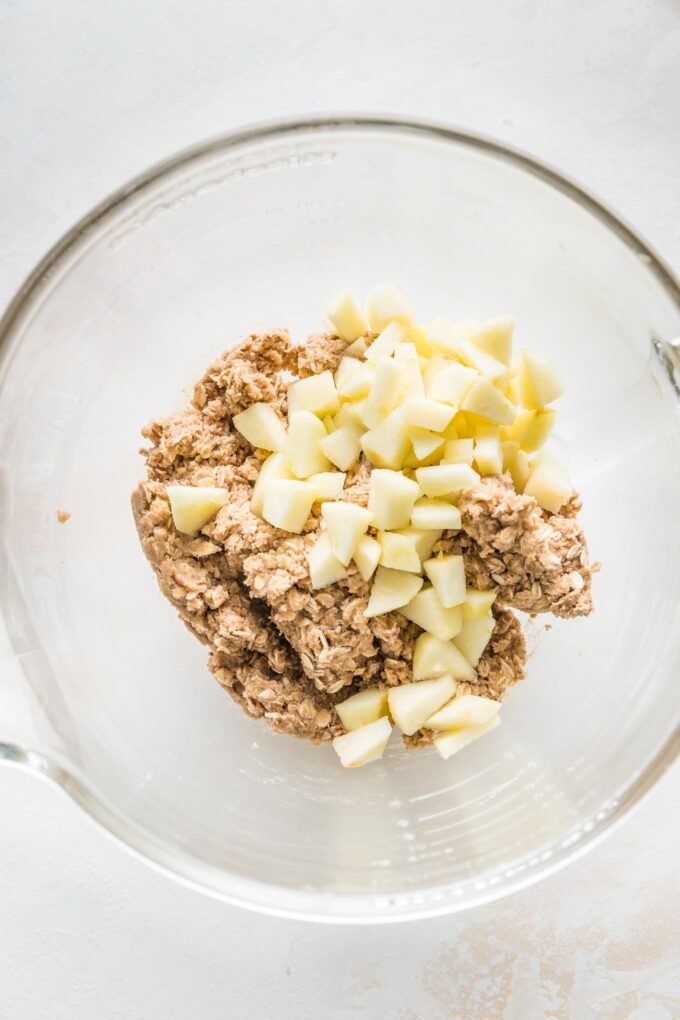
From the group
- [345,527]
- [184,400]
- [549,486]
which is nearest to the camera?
[345,527]

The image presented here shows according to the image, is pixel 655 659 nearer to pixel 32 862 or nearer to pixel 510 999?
pixel 510 999

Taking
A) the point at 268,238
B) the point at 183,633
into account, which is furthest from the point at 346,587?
the point at 268,238

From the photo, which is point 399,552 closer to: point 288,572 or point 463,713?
point 288,572

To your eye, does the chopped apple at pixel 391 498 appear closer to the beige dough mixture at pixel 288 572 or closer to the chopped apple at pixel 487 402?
the beige dough mixture at pixel 288 572

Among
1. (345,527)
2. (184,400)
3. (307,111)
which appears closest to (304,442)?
(345,527)

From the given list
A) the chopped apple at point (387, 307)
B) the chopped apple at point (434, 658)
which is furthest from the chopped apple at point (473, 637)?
the chopped apple at point (387, 307)

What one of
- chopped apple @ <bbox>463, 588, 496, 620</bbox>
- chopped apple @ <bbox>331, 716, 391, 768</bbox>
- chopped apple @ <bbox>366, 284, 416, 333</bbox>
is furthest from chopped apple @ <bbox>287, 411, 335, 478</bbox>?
chopped apple @ <bbox>331, 716, 391, 768</bbox>
